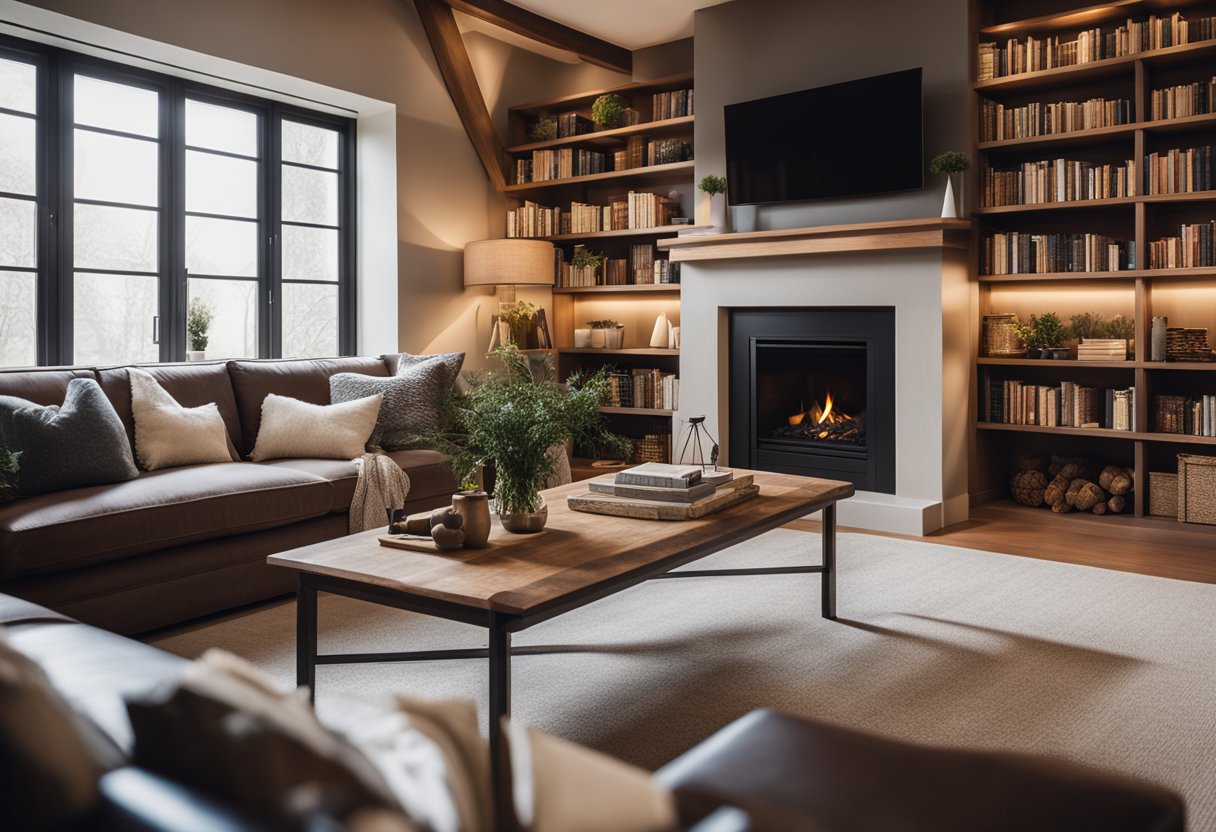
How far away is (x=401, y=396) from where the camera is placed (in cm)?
465

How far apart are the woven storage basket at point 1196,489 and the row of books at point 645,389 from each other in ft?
9.28

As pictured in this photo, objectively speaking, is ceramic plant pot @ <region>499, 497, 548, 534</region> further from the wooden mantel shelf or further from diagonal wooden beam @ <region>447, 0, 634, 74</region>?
diagonal wooden beam @ <region>447, 0, 634, 74</region>

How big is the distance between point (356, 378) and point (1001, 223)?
11.8 feet

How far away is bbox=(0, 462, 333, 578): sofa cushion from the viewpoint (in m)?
2.84

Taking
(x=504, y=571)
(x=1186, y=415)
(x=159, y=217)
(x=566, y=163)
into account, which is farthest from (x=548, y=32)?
(x=504, y=571)

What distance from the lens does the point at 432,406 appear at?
470cm

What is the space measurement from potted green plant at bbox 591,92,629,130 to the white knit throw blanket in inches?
127

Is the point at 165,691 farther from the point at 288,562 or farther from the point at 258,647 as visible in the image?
the point at 258,647

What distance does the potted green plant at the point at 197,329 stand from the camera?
16.5 feet

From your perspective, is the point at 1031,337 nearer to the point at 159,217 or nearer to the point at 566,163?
the point at 566,163

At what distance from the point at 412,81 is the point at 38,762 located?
18.8 ft

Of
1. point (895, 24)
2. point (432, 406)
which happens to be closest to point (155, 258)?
point (432, 406)

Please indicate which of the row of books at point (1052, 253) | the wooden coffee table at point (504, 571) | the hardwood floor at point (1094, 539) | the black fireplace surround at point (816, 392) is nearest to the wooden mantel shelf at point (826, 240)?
the row of books at point (1052, 253)

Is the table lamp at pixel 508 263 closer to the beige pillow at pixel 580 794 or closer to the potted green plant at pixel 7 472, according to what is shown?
the potted green plant at pixel 7 472
